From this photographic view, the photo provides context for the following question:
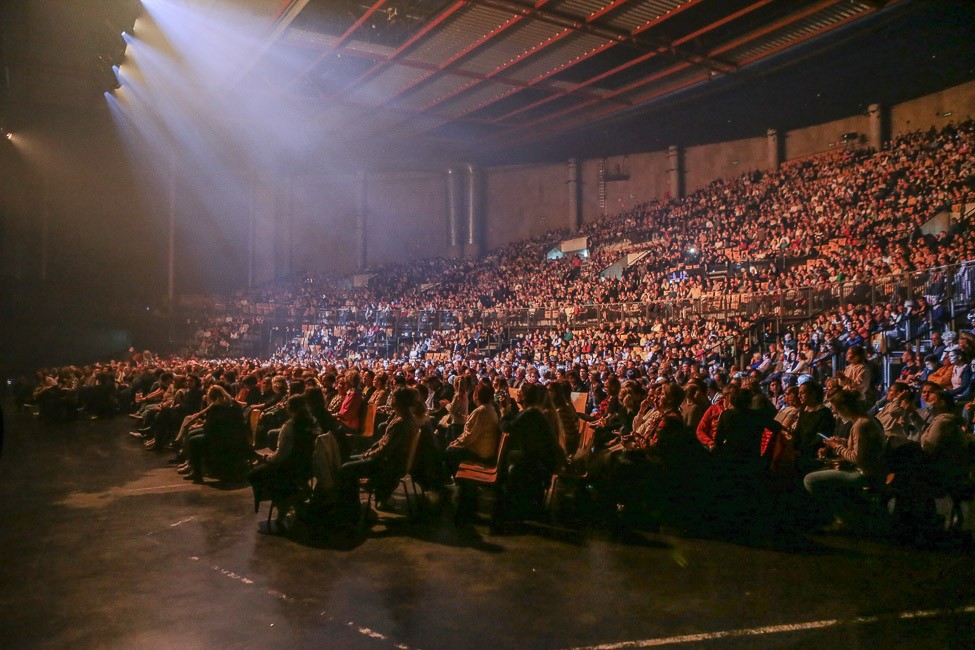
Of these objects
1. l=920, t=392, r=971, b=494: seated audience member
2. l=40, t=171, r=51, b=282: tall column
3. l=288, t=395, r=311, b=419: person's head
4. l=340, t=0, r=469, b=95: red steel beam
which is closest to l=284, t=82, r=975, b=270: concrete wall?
l=340, t=0, r=469, b=95: red steel beam

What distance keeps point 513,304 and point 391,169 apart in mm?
15436

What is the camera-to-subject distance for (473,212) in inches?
1332

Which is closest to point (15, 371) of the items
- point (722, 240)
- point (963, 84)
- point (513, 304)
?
point (513, 304)

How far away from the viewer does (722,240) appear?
791 inches

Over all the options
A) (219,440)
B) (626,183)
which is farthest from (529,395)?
(626,183)

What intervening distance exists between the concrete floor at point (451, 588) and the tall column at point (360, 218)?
29810mm

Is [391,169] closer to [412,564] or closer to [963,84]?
[963,84]

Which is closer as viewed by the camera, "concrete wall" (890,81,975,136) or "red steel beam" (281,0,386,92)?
"red steel beam" (281,0,386,92)

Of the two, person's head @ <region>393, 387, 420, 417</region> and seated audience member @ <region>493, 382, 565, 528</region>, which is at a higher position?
person's head @ <region>393, 387, 420, 417</region>

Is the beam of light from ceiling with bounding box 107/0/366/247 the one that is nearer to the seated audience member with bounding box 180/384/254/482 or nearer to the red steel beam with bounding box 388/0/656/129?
the red steel beam with bounding box 388/0/656/129

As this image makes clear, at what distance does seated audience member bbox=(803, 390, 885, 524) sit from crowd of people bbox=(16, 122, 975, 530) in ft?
0.07

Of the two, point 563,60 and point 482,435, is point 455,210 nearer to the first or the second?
point 563,60

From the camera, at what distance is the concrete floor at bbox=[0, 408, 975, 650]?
3590 millimetres

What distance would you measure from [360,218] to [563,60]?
56.2 ft
